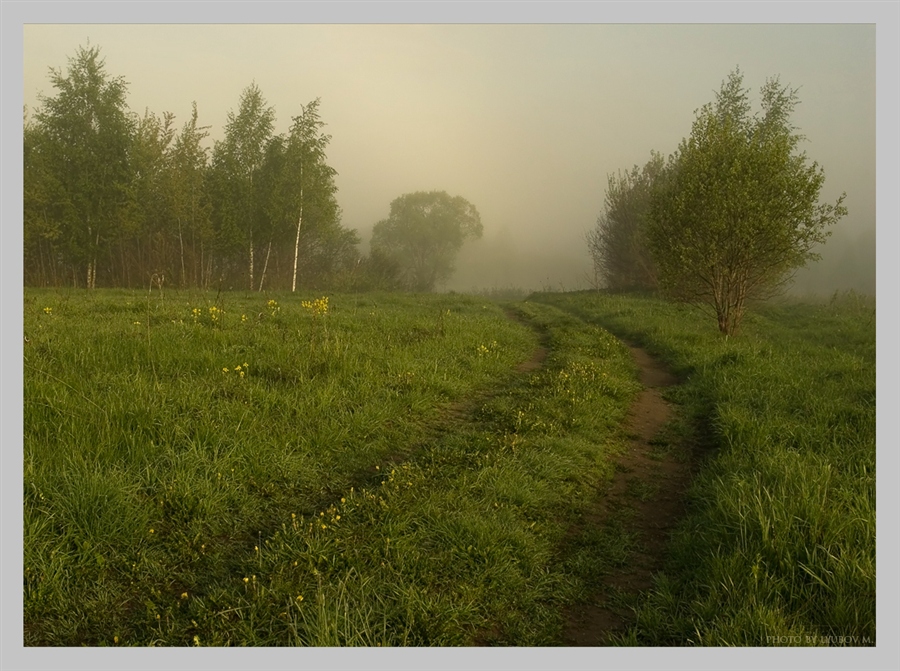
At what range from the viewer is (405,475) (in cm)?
576

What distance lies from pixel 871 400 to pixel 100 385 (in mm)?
12352

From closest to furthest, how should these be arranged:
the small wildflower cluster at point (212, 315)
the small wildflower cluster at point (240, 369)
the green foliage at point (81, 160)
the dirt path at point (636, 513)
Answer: the dirt path at point (636, 513), the small wildflower cluster at point (240, 369), the small wildflower cluster at point (212, 315), the green foliage at point (81, 160)

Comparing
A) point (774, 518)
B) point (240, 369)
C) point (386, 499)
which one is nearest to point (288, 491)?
point (386, 499)

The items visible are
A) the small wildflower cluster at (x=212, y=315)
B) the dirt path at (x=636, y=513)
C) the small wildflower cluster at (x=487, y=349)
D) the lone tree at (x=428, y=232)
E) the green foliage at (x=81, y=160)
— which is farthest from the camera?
the lone tree at (x=428, y=232)

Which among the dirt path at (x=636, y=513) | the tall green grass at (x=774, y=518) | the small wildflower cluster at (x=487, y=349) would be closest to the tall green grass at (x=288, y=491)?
the dirt path at (x=636, y=513)

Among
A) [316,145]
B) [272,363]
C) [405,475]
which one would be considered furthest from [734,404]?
[316,145]

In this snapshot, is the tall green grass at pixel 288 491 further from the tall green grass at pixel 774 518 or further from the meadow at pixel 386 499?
the tall green grass at pixel 774 518

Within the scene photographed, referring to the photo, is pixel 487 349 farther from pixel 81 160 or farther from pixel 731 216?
pixel 81 160

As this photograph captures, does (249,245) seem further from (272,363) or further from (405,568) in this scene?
(405,568)

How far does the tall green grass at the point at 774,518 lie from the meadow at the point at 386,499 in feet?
0.08

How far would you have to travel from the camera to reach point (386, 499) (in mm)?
5223

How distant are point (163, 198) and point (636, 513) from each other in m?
34.1

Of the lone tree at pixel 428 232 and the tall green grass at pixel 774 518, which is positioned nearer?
the tall green grass at pixel 774 518

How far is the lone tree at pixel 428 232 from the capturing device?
2869 inches
